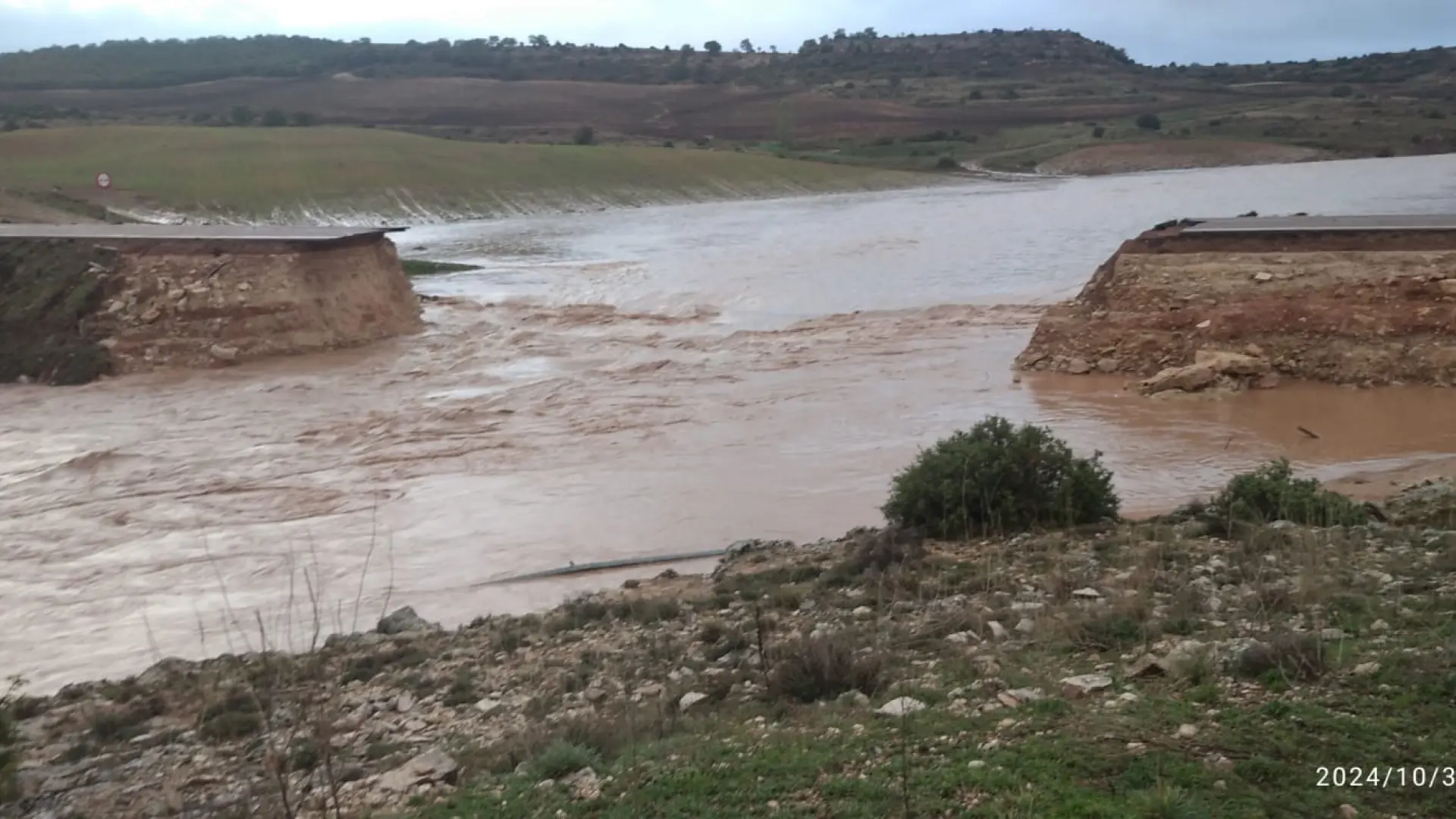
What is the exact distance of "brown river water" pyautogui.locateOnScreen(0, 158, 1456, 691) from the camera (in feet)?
35.0

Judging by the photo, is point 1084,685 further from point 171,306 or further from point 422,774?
point 171,306

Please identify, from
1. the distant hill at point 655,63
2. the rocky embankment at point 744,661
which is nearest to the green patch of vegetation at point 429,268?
the rocky embankment at point 744,661

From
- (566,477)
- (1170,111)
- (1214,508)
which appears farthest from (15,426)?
(1170,111)

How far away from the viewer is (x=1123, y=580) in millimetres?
7379

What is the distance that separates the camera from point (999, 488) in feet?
30.7

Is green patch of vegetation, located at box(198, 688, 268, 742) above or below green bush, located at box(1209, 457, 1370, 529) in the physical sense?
below

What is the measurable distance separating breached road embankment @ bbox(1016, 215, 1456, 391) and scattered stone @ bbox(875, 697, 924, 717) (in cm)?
1196

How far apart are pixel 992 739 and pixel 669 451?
1015cm

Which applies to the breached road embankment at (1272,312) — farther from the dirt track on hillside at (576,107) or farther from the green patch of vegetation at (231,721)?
the dirt track on hillside at (576,107)

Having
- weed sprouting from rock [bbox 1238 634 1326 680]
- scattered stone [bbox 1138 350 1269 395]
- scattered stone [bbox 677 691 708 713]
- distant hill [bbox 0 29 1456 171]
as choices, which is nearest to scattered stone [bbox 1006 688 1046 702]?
weed sprouting from rock [bbox 1238 634 1326 680]

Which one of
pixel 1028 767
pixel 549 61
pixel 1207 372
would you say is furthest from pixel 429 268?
pixel 549 61

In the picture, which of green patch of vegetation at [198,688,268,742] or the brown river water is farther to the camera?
the brown river water

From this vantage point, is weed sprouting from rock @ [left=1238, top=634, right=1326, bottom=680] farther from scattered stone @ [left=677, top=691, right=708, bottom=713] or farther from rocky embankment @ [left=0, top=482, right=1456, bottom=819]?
scattered stone @ [left=677, top=691, right=708, bottom=713]

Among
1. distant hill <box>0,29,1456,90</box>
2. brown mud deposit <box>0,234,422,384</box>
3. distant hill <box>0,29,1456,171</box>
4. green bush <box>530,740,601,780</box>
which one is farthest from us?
distant hill <box>0,29,1456,90</box>
